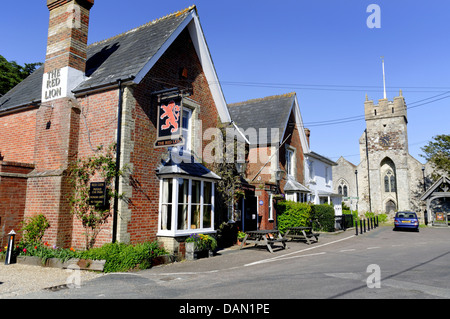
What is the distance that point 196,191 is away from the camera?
12.4m

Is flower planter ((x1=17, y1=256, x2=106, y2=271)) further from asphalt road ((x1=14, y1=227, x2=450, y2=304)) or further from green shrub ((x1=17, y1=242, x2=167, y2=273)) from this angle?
asphalt road ((x1=14, y1=227, x2=450, y2=304))

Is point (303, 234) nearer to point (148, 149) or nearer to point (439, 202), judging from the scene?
point (148, 149)

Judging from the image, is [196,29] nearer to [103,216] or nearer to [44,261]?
[103,216]

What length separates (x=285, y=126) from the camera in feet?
68.9

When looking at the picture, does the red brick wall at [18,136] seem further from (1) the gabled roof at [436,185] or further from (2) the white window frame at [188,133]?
(1) the gabled roof at [436,185]

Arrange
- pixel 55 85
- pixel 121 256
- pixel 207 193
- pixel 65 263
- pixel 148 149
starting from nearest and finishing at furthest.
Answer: pixel 121 256 → pixel 65 263 → pixel 148 149 → pixel 55 85 → pixel 207 193

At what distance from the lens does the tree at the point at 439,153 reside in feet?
121

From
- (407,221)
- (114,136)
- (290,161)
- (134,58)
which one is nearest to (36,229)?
(114,136)

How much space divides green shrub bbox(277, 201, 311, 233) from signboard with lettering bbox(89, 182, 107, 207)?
38.6 ft

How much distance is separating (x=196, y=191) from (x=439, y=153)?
37.7 meters

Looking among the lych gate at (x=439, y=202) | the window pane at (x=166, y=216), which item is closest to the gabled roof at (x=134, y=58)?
the window pane at (x=166, y=216)

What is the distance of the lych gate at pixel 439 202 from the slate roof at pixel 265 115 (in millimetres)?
21926
